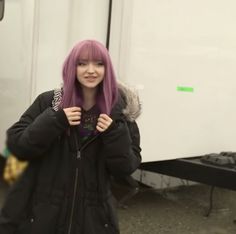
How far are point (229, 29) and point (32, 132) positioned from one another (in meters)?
2.49

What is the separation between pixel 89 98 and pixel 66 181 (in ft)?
1.30

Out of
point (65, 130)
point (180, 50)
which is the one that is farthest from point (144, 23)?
point (65, 130)

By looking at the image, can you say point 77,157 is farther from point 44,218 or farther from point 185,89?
point 185,89

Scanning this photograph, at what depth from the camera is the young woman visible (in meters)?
2.15

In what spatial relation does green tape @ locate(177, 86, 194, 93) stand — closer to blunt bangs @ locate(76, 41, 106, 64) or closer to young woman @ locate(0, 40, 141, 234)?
young woman @ locate(0, 40, 141, 234)

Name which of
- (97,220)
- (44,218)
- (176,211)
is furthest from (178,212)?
(44,218)

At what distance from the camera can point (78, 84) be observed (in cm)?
222

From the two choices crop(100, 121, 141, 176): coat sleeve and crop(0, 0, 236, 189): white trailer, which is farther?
crop(0, 0, 236, 189): white trailer

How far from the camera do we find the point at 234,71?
4.17 meters

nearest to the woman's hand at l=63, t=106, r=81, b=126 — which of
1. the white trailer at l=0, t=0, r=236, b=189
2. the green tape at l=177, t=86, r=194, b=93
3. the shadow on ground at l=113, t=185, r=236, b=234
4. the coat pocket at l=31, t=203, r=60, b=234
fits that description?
the coat pocket at l=31, t=203, r=60, b=234

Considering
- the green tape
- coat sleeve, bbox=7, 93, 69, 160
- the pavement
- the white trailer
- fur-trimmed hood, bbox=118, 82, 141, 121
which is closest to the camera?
coat sleeve, bbox=7, 93, 69, 160

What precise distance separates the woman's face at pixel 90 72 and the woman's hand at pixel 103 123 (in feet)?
0.50

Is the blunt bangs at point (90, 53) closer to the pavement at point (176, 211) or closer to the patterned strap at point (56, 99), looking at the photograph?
the patterned strap at point (56, 99)

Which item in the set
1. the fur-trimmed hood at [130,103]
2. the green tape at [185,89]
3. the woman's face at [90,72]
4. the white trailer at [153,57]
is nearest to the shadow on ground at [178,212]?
the white trailer at [153,57]
